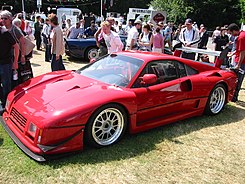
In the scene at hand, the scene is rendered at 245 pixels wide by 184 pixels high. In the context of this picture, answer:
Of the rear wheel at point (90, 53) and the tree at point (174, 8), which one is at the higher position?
the tree at point (174, 8)

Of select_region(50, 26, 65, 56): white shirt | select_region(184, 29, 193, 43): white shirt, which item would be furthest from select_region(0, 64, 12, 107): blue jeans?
select_region(184, 29, 193, 43): white shirt

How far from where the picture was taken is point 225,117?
5.22 meters

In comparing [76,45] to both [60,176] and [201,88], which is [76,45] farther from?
[60,176]

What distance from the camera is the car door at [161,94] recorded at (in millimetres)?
4000

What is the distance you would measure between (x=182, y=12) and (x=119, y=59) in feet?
96.3

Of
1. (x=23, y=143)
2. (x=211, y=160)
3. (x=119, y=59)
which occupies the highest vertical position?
(x=119, y=59)

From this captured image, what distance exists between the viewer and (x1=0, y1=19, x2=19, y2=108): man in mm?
4473

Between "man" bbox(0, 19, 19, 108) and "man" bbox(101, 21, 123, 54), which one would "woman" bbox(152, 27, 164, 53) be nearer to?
"man" bbox(101, 21, 123, 54)

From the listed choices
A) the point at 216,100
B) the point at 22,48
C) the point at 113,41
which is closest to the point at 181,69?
the point at 216,100

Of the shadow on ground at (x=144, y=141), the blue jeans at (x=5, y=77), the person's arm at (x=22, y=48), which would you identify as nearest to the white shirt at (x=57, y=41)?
the person's arm at (x=22, y=48)

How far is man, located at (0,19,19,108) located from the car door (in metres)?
2.17

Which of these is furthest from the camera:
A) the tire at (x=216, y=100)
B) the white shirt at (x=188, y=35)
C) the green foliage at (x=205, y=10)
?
the green foliage at (x=205, y=10)

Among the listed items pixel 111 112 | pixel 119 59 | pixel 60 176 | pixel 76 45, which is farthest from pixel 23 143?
pixel 76 45

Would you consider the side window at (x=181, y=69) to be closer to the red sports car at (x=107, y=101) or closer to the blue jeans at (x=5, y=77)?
the red sports car at (x=107, y=101)
